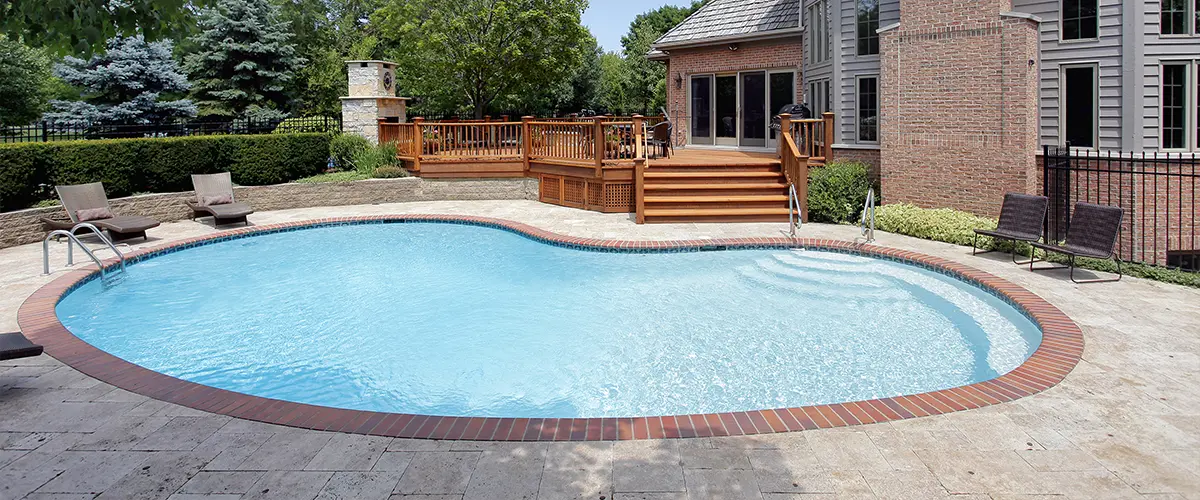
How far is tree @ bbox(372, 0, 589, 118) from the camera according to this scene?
2642 centimetres

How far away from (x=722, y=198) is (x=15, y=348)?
447 inches

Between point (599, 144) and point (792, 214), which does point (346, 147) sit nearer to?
point (599, 144)

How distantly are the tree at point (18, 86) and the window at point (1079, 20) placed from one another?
3170 centimetres

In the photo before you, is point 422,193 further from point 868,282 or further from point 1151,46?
point 1151,46

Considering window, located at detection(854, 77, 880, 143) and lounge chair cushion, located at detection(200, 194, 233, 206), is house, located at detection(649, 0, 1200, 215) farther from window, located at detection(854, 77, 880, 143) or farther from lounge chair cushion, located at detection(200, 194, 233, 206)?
lounge chair cushion, located at detection(200, 194, 233, 206)

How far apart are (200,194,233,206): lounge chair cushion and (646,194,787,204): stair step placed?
8.39 metres

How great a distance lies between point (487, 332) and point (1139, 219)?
10416mm

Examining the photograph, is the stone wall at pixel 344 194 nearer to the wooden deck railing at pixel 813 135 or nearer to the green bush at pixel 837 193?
the wooden deck railing at pixel 813 135

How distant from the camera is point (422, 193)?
62.0ft

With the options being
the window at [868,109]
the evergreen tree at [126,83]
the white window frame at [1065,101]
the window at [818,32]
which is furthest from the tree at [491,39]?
the white window frame at [1065,101]

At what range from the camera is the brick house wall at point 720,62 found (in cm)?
1934

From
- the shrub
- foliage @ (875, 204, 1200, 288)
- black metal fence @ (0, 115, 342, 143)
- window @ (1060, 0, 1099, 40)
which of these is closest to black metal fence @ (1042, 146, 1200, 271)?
foliage @ (875, 204, 1200, 288)

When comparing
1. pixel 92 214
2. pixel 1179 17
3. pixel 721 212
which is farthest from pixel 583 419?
pixel 1179 17

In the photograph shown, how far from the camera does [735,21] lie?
803 inches
